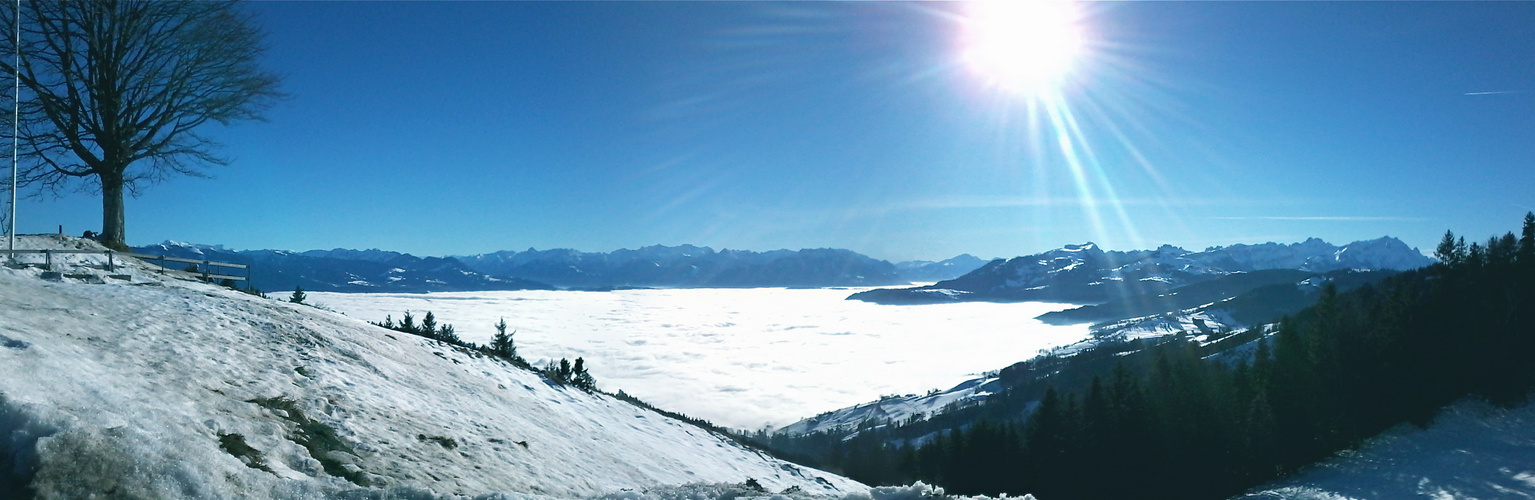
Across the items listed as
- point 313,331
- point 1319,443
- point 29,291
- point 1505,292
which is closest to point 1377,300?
point 1505,292

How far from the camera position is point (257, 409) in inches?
378

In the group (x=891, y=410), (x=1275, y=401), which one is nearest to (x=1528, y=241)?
(x=1275, y=401)

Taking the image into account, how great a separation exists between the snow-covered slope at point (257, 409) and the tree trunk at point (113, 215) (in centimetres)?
160

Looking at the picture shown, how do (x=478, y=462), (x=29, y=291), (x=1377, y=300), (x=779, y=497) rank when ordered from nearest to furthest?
1. (x=779, y=497)
2. (x=478, y=462)
3. (x=29, y=291)
4. (x=1377, y=300)

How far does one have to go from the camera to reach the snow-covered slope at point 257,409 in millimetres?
6367

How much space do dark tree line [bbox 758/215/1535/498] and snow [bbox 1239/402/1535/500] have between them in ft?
3.98

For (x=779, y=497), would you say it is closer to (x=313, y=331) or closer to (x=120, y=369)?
(x=120, y=369)

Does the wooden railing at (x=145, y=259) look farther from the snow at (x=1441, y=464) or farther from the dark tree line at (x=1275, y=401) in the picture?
the snow at (x=1441, y=464)

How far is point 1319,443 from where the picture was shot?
41031 mm

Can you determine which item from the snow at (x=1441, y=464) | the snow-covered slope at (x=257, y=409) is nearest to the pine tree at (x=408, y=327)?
the snow-covered slope at (x=257, y=409)

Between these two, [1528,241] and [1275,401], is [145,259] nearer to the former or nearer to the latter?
[1275,401]

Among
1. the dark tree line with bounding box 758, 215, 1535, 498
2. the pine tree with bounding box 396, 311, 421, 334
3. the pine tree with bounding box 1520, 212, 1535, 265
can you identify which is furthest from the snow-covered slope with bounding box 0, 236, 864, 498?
the pine tree with bounding box 1520, 212, 1535, 265

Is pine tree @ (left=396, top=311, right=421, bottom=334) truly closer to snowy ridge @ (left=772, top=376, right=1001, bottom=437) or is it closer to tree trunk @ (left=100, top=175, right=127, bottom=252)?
tree trunk @ (left=100, top=175, right=127, bottom=252)

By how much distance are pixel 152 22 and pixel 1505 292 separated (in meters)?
79.0
